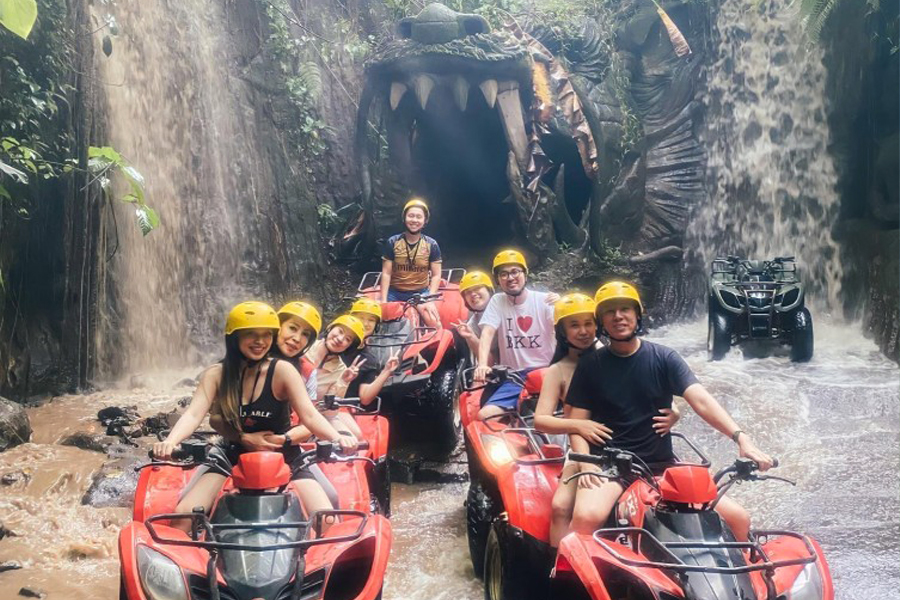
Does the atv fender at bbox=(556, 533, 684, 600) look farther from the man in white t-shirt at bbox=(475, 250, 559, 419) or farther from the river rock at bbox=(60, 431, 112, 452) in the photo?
the river rock at bbox=(60, 431, 112, 452)

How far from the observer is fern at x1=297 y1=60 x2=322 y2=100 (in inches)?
504

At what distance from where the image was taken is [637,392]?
11.2 ft

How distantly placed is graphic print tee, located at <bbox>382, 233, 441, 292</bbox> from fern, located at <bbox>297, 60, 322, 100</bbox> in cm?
586

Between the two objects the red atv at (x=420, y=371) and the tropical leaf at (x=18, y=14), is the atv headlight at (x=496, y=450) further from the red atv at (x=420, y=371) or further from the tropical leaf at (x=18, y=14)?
the tropical leaf at (x=18, y=14)

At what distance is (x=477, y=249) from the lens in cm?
1279

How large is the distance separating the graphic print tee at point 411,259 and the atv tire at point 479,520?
144 inches

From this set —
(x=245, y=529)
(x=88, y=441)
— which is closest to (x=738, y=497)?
(x=245, y=529)

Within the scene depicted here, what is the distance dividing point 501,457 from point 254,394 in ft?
4.11

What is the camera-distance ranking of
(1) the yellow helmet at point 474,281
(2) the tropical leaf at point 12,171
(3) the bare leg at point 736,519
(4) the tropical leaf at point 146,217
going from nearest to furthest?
(3) the bare leg at point 736,519
(2) the tropical leaf at point 12,171
(1) the yellow helmet at point 474,281
(4) the tropical leaf at point 146,217

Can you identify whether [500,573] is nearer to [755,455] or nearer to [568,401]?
[568,401]

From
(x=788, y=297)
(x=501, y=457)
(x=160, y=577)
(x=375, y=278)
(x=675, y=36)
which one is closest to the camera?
(x=160, y=577)

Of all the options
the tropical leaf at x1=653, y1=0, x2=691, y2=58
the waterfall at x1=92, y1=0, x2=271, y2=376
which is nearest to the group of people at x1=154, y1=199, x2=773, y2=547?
the waterfall at x1=92, y1=0, x2=271, y2=376

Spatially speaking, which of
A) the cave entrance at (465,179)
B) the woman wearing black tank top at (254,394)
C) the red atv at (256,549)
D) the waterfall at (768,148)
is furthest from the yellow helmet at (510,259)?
the waterfall at (768,148)

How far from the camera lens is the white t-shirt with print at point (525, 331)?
5.10 metres
